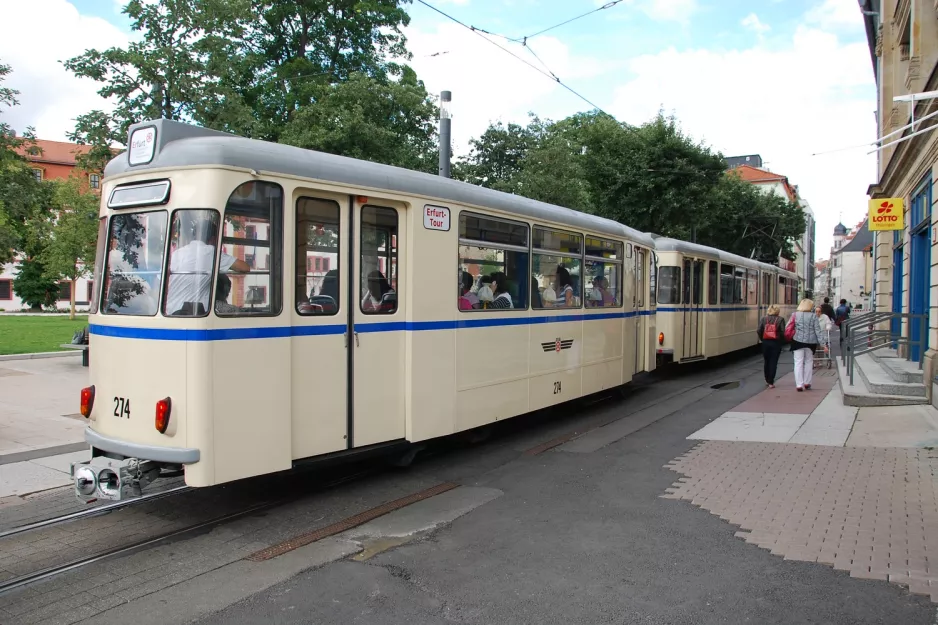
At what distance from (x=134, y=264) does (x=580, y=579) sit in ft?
13.9

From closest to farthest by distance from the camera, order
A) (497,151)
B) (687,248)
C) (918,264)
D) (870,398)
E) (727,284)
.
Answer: (870,398) → (918,264) → (687,248) → (727,284) → (497,151)

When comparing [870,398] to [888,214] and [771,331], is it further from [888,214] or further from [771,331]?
[888,214]

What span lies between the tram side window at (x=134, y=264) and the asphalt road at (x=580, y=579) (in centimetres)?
253

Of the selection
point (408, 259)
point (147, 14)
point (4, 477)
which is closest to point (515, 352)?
point (408, 259)

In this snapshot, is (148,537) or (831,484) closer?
(148,537)

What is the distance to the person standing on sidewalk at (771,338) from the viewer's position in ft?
43.9

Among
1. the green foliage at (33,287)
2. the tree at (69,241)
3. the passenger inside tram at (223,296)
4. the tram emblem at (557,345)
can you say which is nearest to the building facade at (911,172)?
the tram emblem at (557,345)

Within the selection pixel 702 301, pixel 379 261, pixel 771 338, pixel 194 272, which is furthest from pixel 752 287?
pixel 194 272

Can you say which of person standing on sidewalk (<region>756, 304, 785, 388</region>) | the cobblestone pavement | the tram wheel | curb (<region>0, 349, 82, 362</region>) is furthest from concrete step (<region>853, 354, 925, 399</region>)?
curb (<region>0, 349, 82, 362</region>)

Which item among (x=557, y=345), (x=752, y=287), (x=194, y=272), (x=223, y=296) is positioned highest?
(x=752, y=287)

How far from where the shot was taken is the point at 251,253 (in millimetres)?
5410

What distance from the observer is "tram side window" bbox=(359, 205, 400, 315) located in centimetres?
630

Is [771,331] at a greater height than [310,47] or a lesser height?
lesser

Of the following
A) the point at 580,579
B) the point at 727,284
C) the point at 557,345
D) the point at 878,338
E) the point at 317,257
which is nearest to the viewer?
the point at 580,579
